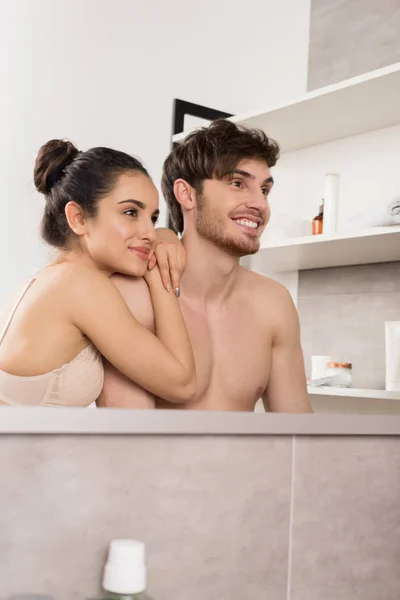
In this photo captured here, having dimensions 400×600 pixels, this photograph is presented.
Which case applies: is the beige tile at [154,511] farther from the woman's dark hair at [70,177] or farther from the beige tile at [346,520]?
the woman's dark hair at [70,177]

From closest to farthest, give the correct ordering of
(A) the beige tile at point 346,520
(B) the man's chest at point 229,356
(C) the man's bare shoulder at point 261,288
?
(A) the beige tile at point 346,520 → (B) the man's chest at point 229,356 → (C) the man's bare shoulder at point 261,288

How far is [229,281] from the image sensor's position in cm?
131

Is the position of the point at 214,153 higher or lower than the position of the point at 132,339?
higher

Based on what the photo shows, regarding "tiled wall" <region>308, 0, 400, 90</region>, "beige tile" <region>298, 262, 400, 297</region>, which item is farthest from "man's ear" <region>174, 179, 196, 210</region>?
"tiled wall" <region>308, 0, 400, 90</region>

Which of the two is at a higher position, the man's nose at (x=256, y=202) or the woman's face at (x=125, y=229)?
the man's nose at (x=256, y=202)

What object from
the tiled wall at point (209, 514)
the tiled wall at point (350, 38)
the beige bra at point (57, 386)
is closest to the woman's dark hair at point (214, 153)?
the beige bra at point (57, 386)

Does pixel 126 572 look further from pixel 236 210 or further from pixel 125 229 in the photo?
pixel 236 210

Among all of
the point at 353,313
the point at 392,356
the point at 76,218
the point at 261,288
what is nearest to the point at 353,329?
the point at 353,313

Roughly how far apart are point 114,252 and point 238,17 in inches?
60.8

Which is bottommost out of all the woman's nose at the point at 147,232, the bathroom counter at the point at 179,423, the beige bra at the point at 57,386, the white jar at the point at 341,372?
the bathroom counter at the point at 179,423

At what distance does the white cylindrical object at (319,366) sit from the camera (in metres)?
1.98

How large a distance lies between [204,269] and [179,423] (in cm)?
69

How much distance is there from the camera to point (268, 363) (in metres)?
1.24

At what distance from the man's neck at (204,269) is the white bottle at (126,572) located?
2.51 ft
